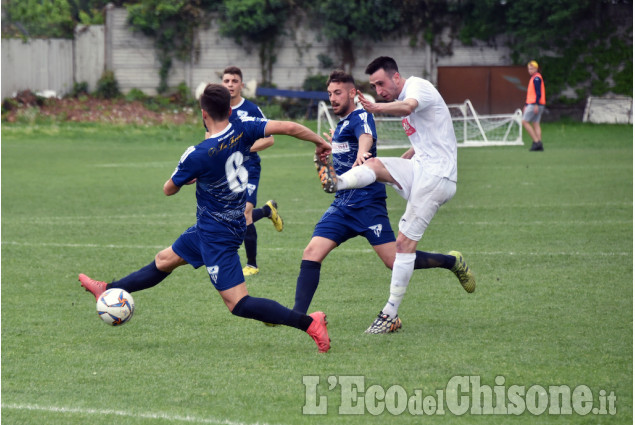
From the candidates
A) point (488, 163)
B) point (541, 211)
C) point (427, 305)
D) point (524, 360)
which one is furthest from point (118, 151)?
point (524, 360)

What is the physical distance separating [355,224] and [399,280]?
1.94 ft

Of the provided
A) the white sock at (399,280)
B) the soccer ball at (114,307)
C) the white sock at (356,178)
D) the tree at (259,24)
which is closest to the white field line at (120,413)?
the soccer ball at (114,307)

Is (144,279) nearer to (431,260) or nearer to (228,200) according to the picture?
(228,200)

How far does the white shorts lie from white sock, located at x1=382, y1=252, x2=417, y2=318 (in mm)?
181

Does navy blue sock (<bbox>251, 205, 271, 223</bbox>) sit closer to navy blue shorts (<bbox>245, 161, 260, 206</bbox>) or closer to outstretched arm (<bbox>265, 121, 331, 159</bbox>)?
navy blue shorts (<bbox>245, 161, 260, 206</bbox>)

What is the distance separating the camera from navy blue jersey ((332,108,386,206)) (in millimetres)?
7293

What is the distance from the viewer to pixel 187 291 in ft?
28.5

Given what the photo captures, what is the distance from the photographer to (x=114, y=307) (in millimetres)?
6812

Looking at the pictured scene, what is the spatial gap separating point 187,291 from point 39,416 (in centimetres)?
371

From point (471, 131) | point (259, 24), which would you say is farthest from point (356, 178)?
point (259, 24)

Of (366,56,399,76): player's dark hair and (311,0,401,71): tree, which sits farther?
(311,0,401,71): tree

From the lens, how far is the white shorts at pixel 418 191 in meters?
6.99

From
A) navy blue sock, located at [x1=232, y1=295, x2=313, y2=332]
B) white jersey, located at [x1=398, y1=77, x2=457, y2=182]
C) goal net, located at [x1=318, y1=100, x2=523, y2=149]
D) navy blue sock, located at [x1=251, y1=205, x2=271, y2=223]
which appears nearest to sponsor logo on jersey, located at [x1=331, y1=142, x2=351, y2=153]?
white jersey, located at [x1=398, y1=77, x2=457, y2=182]

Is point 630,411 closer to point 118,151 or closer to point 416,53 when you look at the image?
point 118,151
